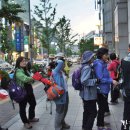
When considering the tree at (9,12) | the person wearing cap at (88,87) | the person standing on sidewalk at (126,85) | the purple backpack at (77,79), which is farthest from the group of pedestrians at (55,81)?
the tree at (9,12)

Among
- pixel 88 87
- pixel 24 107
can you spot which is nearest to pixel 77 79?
pixel 88 87

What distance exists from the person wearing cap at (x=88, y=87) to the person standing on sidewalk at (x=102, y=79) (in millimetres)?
215

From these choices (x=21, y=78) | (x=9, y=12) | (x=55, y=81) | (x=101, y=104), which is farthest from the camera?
(x=9, y=12)

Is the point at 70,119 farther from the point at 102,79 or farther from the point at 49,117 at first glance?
the point at 102,79

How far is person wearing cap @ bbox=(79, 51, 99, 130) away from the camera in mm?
7934

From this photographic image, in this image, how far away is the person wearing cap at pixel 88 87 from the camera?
26.0 ft

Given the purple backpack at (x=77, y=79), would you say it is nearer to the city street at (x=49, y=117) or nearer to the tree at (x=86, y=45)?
the city street at (x=49, y=117)

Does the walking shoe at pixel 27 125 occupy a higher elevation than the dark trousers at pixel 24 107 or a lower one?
lower

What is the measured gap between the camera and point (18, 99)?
952 centimetres

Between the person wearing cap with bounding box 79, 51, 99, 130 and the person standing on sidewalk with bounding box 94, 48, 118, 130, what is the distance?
215 mm

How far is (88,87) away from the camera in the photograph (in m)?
8.02

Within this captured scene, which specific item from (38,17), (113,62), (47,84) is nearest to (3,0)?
(113,62)

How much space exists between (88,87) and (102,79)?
0.53 m

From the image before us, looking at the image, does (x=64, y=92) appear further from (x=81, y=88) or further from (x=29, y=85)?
(x=29, y=85)
